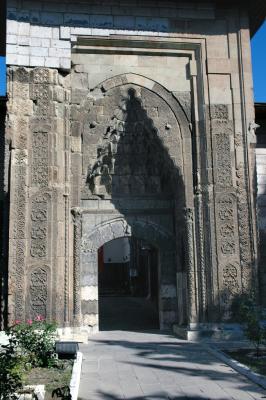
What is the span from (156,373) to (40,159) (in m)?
4.30

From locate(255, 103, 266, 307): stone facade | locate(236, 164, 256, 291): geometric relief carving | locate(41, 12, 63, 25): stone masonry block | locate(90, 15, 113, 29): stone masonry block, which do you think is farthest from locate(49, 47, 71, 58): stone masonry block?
locate(255, 103, 266, 307): stone facade

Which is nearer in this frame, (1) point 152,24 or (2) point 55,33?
(2) point 55,33

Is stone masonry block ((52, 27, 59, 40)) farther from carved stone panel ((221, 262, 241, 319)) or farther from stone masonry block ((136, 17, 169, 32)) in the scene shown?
carved stone panel ((221, 262, 241, 319))

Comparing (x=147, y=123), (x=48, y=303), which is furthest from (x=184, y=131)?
(x=48, y=303)

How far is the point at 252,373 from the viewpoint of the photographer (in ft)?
18.0

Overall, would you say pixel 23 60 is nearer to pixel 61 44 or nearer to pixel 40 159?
pixel 61 44

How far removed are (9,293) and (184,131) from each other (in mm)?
4428

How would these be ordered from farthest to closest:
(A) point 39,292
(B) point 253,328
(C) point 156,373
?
(A) point 39,292
(B) point 253,328
(C) point 156,373

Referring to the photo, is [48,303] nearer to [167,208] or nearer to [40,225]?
[40,225]

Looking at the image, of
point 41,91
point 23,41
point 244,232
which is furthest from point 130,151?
point 23,41

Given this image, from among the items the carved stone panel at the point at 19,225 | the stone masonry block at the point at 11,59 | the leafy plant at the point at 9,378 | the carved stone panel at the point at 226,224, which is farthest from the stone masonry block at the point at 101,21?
the leafy plant at the point at 9,378

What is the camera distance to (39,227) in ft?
26.6

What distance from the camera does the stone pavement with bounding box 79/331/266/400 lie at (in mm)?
4855

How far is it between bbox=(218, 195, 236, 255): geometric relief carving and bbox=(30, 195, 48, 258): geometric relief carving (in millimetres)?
3194
